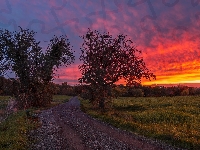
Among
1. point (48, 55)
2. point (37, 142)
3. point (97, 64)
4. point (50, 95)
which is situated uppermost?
point (48, 55)

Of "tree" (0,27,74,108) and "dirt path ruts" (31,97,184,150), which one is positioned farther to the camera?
"tree" (0,27,74,108)

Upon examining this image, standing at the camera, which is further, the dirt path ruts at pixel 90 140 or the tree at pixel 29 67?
the tree at pixel 29 67

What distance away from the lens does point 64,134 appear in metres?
24.0

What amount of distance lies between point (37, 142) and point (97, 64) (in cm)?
2493

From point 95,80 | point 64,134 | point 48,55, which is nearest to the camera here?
point 64,134

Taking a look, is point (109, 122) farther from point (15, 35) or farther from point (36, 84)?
point (15, 35)

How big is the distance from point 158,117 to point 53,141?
17.1 m

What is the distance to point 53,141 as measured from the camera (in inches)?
837

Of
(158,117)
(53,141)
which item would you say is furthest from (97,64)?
(53,141)

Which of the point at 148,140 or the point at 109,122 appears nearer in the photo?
the point at 148,140

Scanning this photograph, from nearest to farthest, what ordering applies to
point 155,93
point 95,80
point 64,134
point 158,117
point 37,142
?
1. point 37,142
2. point 64,134
3. point 158,117
4. point 95,80
5. point 155,93

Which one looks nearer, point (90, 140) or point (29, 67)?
point (90, 140)

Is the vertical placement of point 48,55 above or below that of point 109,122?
above

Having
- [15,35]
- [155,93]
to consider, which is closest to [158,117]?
[15,35]
